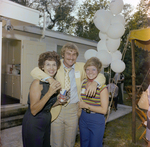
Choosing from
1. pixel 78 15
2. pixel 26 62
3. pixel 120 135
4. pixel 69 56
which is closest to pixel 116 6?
pixel 69 56

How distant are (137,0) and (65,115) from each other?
19.5m

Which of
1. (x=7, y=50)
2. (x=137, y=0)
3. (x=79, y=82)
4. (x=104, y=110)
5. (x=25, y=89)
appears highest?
(x=137, y=0)

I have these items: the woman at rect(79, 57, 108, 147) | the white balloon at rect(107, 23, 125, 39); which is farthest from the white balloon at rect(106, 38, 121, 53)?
the woman at rect(79, 57, 108, 147)

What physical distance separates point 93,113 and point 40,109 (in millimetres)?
738

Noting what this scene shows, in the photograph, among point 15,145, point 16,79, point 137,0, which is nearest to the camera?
point 15,145

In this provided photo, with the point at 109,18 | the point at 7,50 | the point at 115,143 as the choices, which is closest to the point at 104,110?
the point at 109,18

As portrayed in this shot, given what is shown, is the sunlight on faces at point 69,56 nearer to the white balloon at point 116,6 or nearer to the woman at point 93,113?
the woman at point 93,113

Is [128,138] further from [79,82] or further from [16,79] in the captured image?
[16,79]

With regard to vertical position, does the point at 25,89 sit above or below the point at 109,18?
below

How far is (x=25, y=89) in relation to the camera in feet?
17.6

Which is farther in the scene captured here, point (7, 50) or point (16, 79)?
point (7, 50)

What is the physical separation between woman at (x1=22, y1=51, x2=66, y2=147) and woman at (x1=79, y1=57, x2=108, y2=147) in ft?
1.59

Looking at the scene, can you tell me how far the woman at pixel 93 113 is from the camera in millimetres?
1968

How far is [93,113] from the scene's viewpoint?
202 cm
